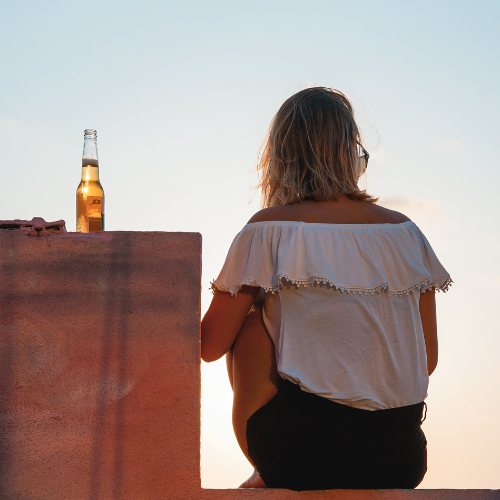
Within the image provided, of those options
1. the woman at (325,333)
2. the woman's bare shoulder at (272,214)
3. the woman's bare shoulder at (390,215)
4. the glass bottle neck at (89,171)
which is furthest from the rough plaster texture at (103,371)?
the woman's bare shoulder at (390,215)

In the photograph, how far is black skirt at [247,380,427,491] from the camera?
221 cm

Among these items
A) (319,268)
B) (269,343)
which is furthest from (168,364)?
(319,268)

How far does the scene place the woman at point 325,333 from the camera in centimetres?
222

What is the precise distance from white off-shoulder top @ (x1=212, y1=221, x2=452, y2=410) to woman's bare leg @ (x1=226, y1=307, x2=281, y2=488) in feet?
0.17

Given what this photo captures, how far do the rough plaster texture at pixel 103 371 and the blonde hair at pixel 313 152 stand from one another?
0.40 meters

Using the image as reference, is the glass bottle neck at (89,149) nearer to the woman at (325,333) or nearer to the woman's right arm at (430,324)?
the woman at (325,333)

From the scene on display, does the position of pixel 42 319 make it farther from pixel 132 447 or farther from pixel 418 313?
pixel 418 313

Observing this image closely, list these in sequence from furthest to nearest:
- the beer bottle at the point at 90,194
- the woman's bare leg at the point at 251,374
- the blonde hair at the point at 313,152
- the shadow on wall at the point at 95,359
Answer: the beer bottle at the point at 90,194 → the blonde hair at the point at 313,152 → the woman's bare leg at the point at 251,374 → the shadow on wall at the point at 95,359

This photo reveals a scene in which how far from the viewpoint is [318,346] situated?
2232 mm

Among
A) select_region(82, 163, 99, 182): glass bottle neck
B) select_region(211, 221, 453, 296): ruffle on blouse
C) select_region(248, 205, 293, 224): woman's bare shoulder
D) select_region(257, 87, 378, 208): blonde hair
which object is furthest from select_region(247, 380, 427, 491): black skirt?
select_region(82, 163, 99, 182): glass bottle neck

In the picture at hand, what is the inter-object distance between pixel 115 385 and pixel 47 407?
206mm

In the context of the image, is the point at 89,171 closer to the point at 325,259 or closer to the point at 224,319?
the point at 224,319

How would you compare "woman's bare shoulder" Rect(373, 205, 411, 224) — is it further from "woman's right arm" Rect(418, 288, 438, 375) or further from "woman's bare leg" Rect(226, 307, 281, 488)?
"woman's bare leg" Rect(226, 307, 281, 488)

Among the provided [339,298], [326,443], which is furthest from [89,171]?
[326,443]
